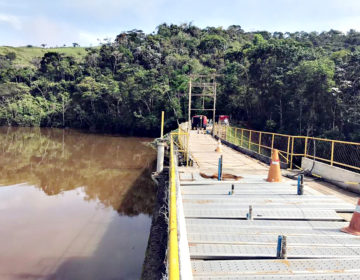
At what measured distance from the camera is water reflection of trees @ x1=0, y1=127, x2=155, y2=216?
15484 mm

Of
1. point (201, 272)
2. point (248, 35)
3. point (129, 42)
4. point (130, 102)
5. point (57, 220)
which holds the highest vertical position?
point (248, 35)

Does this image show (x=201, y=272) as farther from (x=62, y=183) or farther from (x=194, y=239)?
(x=62, y=183)

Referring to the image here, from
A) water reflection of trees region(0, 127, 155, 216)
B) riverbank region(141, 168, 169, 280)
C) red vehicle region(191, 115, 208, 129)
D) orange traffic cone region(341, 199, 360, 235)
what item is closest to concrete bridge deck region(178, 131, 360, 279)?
orange traffic cone region(341, 199, 360, 235)

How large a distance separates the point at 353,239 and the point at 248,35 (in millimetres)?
99121

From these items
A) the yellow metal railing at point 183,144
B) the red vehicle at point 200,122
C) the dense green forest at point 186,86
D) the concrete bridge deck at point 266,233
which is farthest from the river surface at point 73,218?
the dense green forest at point 186,86

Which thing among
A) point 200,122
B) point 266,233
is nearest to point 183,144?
point 266,233

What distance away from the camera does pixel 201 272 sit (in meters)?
3.15

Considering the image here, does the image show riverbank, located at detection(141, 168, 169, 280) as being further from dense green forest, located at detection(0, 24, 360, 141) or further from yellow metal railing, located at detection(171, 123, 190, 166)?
dense green forest, located at detection(0, 24, 360, 141)

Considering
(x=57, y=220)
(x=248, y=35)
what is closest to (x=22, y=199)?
(x=57, y=220)

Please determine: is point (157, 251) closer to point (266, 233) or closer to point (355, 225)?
point (266, 233)

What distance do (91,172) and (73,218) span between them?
9119 millimetres

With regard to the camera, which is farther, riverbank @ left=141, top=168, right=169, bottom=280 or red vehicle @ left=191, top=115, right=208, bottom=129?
red vehicle @ left=191, top=115, right=208, bottom=129

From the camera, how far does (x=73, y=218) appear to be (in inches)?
479

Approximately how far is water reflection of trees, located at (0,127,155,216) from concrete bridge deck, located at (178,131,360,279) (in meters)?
8.17
